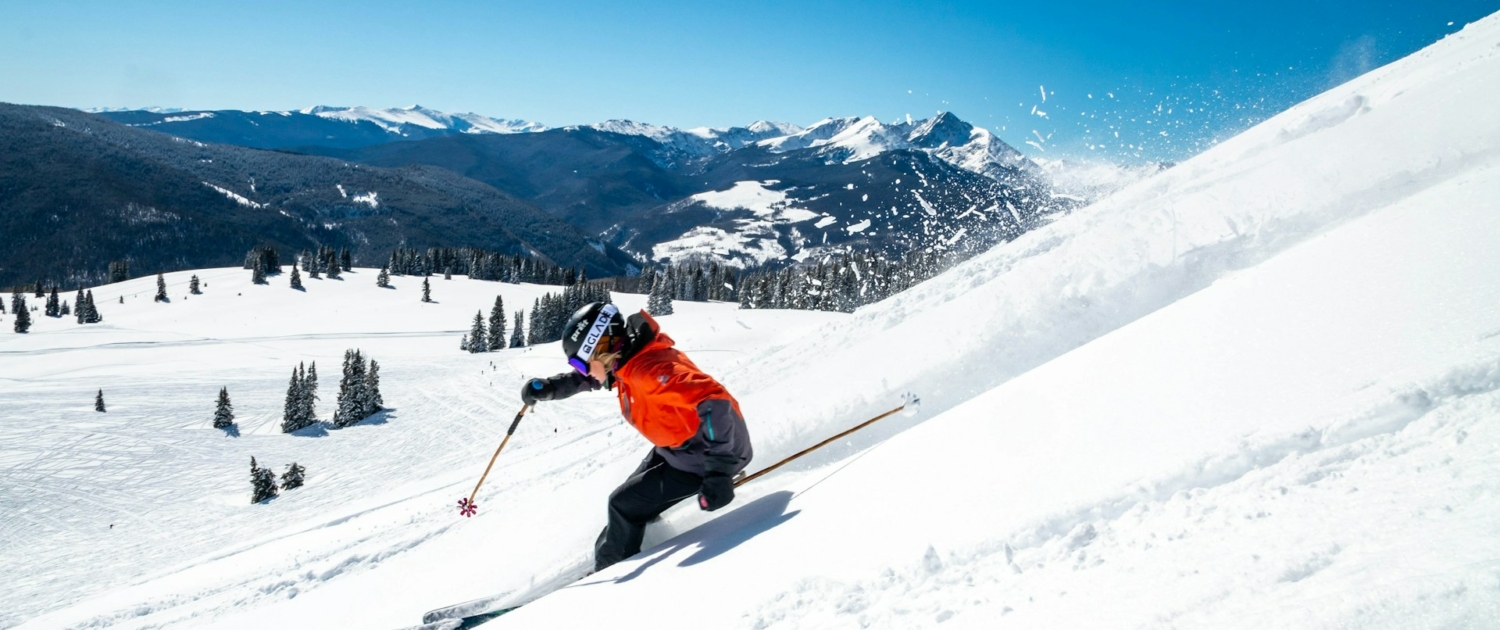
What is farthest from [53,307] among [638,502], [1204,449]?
[1204,449]

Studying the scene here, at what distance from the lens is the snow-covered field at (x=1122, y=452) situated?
222 centimetres

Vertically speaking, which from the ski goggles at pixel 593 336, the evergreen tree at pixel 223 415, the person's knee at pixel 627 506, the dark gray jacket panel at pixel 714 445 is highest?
the ski goggles at pixel 593 336

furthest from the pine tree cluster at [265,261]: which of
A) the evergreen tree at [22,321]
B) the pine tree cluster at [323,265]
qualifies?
the evergreen tree at [22,321]

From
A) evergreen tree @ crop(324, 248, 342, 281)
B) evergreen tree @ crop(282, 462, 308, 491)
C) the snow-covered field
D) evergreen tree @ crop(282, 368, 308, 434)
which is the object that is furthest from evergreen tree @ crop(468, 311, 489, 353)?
the snow-covered field

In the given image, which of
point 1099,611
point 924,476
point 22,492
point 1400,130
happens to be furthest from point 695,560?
point 22,492

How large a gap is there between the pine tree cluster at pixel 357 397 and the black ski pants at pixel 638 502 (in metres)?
49.3

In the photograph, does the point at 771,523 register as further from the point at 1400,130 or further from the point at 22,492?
the point at 22,492

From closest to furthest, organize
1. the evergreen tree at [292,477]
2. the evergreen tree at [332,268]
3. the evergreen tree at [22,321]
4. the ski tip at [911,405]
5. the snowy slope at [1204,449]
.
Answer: the snowy slope at [1204,449] → the ski tip at [911,405] → the evergreen tree at [292,477] → the evergreen tree at [22,321] → the evergreen tree at [332,268]

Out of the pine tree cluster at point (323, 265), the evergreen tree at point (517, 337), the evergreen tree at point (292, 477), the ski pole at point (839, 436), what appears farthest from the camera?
the pine tree cluster at point (323, 265)

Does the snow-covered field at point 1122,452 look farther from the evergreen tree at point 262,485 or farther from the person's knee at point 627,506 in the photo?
the evergreen tree at point 262,485

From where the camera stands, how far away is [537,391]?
5816mm

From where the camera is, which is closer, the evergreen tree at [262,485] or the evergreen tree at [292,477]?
the evergreen tree at [262,485]

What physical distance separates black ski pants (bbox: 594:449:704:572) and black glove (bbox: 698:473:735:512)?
0.15 metres

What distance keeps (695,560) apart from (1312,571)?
3.25m
